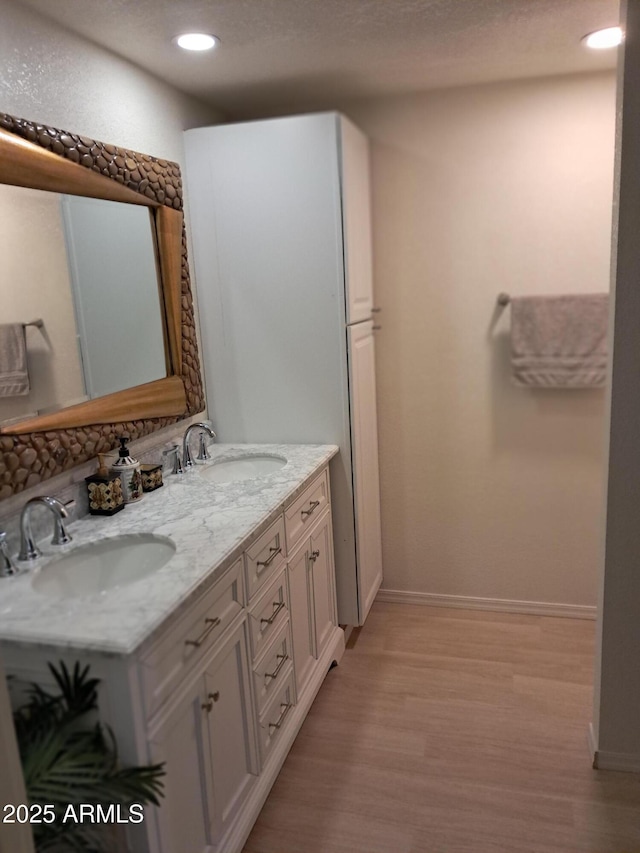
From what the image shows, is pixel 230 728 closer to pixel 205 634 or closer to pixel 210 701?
pixel 210 701

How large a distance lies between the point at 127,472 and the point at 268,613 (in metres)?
0.61

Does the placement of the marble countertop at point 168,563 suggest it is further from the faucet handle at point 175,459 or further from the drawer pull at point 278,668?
the drawer pull at point 278,668

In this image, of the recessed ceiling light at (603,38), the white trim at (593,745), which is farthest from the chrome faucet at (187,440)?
the recessed ceiling light at (603,38)

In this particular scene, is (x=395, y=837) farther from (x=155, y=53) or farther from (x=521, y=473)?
(x=155, y=53)

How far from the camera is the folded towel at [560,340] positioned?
275 centimetres

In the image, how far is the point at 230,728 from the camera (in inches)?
70.0

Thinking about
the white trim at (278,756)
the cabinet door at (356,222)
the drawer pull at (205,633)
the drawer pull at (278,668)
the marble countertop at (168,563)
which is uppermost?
the cabinet door at (356,222)

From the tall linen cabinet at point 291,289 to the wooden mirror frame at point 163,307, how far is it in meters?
0.13

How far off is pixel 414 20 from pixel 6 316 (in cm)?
147

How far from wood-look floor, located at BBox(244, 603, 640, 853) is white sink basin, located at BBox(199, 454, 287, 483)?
87 cm

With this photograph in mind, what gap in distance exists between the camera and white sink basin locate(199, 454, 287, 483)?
257 centimetres

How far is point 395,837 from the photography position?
1910 millimetres

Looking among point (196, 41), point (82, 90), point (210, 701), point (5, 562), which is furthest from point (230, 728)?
point (196, 41)

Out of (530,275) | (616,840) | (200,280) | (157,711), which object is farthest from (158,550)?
(530,275)
